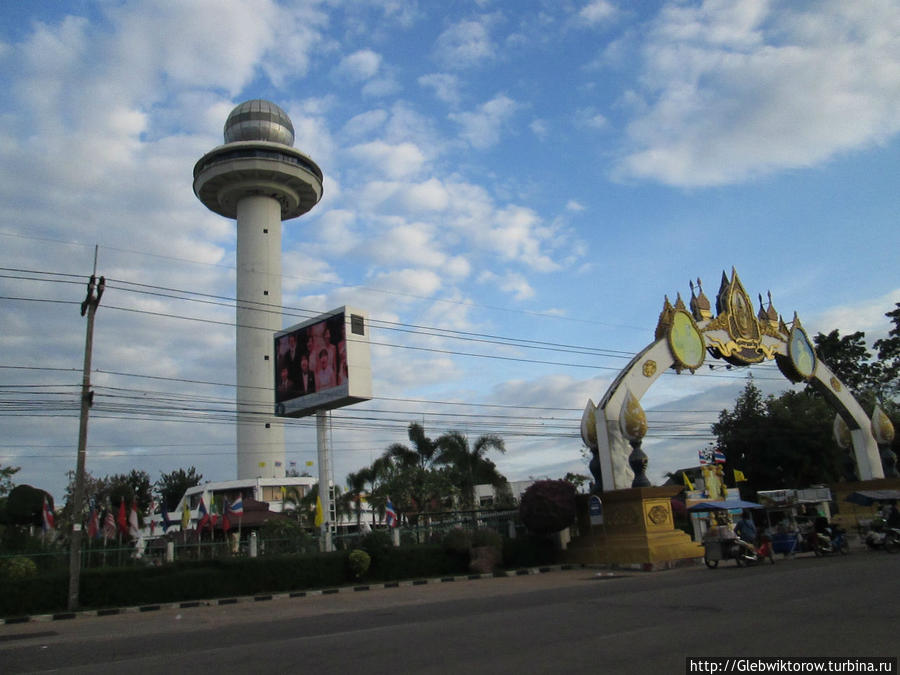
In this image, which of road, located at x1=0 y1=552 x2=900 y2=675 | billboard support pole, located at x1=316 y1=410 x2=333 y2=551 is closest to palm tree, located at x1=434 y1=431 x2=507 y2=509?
billboard support pole, located at x1=316 y1=410 x2=333 y2=551

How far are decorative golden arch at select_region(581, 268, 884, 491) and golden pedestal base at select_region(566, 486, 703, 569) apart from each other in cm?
86

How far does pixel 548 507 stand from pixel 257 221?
4240cm

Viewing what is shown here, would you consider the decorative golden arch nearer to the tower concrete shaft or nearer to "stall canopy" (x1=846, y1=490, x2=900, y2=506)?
"stall canopy" (x1=846, y1=490, x2=900, y2=506)

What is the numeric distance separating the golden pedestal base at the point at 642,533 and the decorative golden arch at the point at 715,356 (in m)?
0.86

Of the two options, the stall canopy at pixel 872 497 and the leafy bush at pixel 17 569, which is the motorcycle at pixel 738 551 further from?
the leafy bush at pixel 17 569

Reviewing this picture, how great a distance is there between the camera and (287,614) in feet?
49.6

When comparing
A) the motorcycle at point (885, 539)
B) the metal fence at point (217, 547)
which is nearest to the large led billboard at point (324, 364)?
the metal fence at point (217, 547)

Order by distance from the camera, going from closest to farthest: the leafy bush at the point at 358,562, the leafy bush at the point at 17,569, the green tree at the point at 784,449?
the leafy bush at the point at 17,569, the leafy bush at the point at 358,562, the green tree at the point at 784,449

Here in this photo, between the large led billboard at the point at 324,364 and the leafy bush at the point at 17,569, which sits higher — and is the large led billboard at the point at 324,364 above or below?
above

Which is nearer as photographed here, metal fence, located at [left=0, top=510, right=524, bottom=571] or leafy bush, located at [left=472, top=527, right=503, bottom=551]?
metal fence, located at [left=0, top=510, right=524, bottom=571]

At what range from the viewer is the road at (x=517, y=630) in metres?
7.52

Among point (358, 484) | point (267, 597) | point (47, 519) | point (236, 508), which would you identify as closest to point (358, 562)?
point (267, 597)

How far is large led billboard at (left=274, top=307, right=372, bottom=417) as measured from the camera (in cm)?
3275

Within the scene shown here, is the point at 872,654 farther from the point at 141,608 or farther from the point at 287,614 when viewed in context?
the point at 141,608
